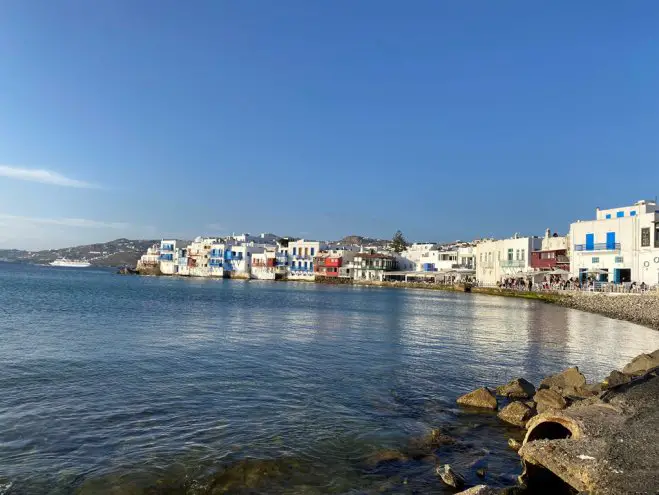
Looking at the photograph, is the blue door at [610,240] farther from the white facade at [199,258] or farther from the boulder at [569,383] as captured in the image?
the white facade at [199,258]

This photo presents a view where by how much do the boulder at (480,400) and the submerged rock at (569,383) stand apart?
1.79 m

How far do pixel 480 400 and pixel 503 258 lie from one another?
7830cm

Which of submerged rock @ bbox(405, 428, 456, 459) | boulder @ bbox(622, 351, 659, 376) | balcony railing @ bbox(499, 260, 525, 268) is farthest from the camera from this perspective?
balcony railing @ bbox(499, 260, 525, 268)

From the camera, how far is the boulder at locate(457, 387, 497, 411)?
13523 millimetres

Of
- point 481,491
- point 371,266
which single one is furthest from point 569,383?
point 371,266

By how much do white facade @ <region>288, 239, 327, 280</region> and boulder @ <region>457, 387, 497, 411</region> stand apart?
11834 centimetres

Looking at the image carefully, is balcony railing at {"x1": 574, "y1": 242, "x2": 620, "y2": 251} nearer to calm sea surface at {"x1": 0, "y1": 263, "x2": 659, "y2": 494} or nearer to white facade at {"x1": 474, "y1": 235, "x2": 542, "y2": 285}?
white facade at {"x1": 474, "y1": 235, "x2": 542, "y2": 285}

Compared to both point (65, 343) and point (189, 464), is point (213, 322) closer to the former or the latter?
point (65, 343)

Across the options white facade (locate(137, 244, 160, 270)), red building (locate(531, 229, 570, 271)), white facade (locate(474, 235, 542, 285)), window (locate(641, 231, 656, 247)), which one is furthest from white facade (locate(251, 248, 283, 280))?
window (locate(641, 231, 656, 247))

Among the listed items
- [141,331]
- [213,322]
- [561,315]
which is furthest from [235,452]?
[561,315]

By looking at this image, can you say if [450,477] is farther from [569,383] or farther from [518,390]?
[569,383]

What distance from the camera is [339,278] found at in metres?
128

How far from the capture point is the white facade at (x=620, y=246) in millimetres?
53319

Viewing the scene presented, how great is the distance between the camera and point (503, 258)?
87938mm
